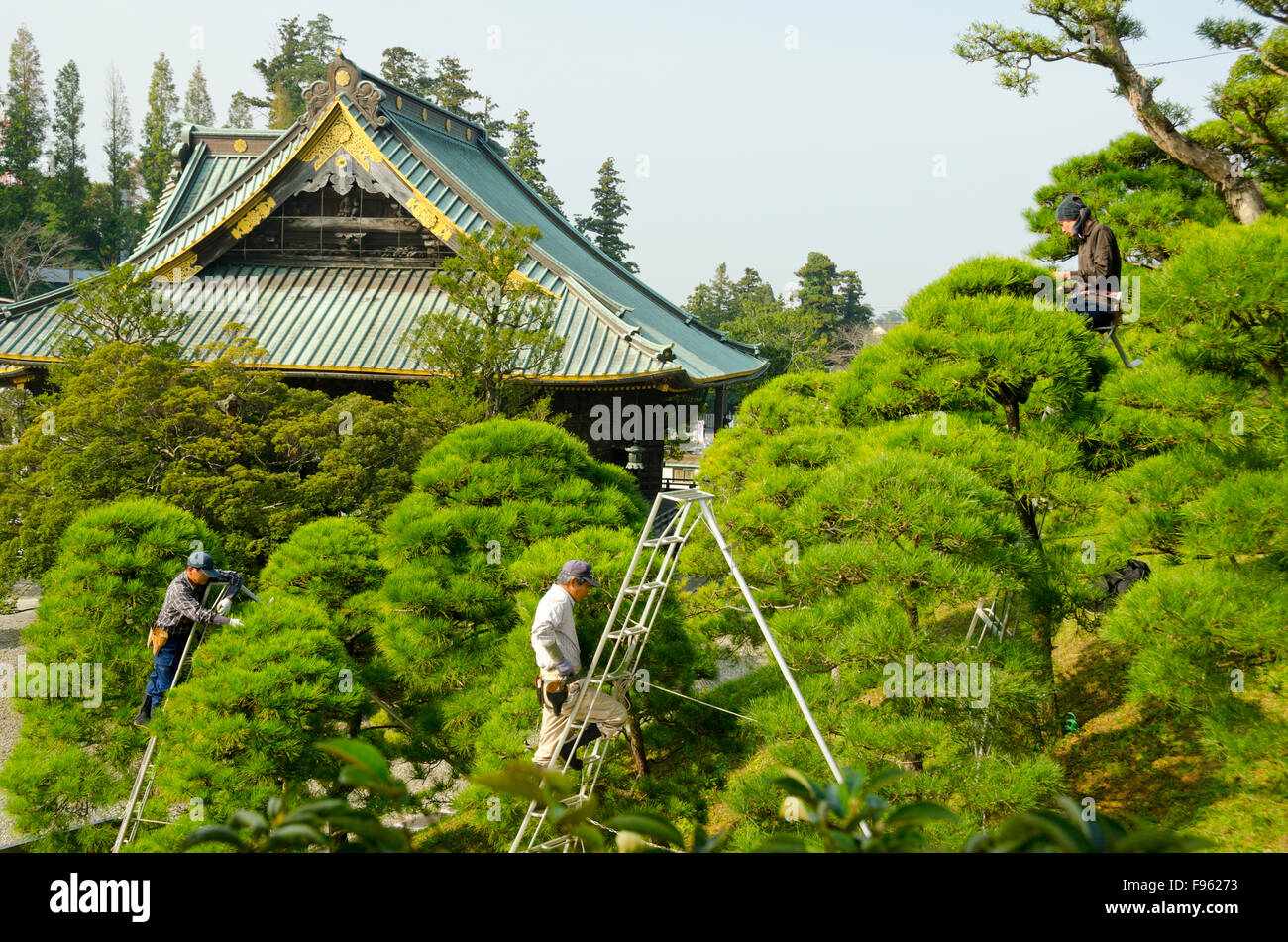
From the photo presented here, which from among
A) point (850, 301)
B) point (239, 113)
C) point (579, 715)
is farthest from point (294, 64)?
point (579, 715)

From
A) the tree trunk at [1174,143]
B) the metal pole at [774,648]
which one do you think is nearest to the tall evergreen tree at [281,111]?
the tree trunk at [1174,143]

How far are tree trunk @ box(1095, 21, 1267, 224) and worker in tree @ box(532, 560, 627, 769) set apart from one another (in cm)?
749

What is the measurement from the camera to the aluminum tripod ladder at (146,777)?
554cm

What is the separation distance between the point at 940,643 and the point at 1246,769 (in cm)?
144

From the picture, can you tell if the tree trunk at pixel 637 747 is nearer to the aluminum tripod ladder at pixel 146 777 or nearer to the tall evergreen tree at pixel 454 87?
the aluminum tripod ladder at pixel 146 777

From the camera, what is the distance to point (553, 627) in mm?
5062

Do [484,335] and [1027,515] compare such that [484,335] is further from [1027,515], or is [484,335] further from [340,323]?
[1027,515]

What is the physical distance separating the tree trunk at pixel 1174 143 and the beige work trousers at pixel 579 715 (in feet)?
25.6

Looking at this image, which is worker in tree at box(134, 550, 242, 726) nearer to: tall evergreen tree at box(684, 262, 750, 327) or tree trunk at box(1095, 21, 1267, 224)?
tree trunk at box(1095, 21, 1267, 224)

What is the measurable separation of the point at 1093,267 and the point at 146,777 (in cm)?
739

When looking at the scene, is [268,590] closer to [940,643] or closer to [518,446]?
[518,446]

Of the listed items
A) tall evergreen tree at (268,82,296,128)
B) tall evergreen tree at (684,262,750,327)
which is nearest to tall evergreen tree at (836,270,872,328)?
tall evergreen tree at (684,262,750,327)

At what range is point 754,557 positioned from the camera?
254 inches

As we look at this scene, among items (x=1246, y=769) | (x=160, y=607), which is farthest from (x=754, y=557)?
(x=160, y=607)
